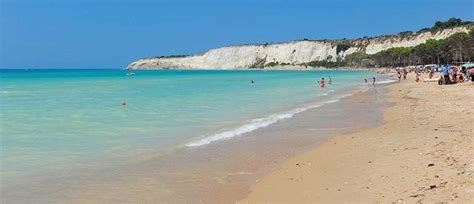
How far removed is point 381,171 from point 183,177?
2.93m

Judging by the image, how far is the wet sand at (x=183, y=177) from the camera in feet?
22.8

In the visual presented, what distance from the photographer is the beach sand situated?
21.1 feet

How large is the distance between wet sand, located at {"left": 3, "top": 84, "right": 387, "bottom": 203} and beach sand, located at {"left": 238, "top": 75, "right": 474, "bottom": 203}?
40cm

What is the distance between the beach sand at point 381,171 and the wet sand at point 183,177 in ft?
1.30

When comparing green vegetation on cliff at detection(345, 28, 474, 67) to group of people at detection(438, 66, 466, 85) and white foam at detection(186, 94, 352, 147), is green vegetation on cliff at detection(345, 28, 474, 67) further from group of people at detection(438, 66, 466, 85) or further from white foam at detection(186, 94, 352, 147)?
white foam at detection(186, 94, 352, 147)

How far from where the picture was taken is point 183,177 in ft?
26.8

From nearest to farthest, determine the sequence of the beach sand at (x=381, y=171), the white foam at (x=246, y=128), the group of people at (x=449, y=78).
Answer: the beach sand at (x=381, y=171)
the white foam at (x=246, y=128)
the group of people at (x=449, y=78)

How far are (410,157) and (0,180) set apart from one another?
6.39 metres

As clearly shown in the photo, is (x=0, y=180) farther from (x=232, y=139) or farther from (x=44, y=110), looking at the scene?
(x=44, y=110)

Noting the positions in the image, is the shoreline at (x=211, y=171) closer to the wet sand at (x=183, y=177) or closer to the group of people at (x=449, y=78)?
the wet sand at (x=183, y=177)

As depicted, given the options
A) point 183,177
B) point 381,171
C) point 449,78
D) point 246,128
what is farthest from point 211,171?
point 449,78

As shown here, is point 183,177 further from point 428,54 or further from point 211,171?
point 428,54

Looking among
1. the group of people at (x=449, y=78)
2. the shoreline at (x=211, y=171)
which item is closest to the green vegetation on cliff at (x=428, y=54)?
the group of people at (x=449, y=78)

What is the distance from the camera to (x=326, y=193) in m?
6.83
